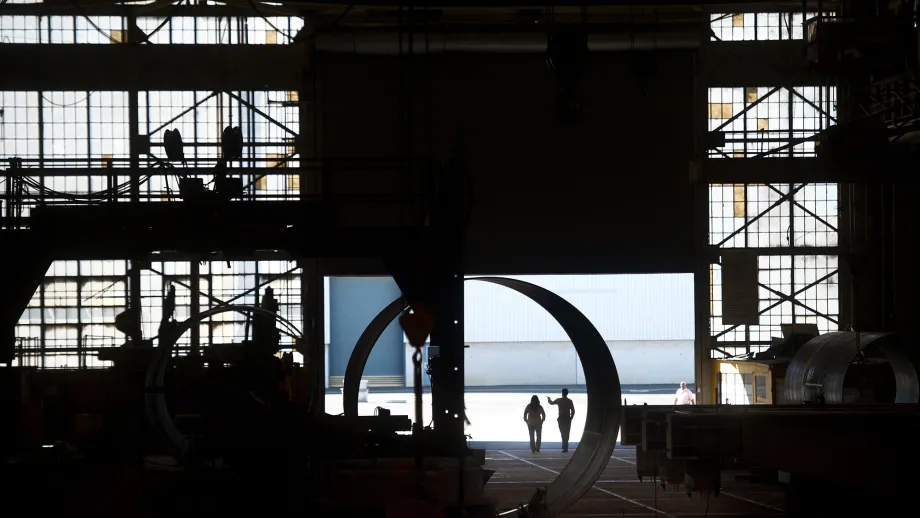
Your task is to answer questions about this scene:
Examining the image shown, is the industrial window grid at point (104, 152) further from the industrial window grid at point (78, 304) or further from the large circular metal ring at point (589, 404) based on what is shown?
the large circular metal ring at point (589, 404)

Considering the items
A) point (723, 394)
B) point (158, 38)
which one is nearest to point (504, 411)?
point (723, 394)

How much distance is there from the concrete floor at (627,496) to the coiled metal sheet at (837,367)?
2671 millimetres

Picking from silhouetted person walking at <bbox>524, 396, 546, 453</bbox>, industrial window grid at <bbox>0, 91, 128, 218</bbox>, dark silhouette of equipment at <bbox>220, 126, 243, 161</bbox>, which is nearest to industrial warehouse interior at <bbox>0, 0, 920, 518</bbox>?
industrial window grid at <bbox>0, 91, 128, 218</bbox>

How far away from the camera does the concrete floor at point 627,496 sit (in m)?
17.2

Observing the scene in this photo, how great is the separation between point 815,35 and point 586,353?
10.1 metres

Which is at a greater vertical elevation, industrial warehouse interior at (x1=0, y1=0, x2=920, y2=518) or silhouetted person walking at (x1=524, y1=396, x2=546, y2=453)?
industrial warehouse interior at (x1=0, y1=0, x2=920, y2=518)

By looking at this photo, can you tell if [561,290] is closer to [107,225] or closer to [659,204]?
[659,204]

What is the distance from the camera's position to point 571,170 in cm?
2608

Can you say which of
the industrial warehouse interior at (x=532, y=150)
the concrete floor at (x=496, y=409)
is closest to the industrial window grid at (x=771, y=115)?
the industrial warehouse interior at (x=532, y=150)

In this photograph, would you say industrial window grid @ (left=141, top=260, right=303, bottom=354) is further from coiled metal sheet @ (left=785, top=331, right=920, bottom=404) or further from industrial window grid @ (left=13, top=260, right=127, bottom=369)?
coiled metal sheet @ (left=785, top=331, right=920, bottom=404)

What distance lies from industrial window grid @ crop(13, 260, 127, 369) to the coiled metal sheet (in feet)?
59.0

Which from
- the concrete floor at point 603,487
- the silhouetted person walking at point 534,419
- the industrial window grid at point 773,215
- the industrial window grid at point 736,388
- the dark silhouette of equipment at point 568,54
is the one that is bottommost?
the concrete floor at point 603,487

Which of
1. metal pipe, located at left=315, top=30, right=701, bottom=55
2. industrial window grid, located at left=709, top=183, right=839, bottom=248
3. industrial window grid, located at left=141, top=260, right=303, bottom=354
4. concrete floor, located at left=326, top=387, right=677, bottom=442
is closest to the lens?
metal pipe, located at left=315, top=30, right=701, bottom=55

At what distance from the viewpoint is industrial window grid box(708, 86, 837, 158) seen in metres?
26.7
